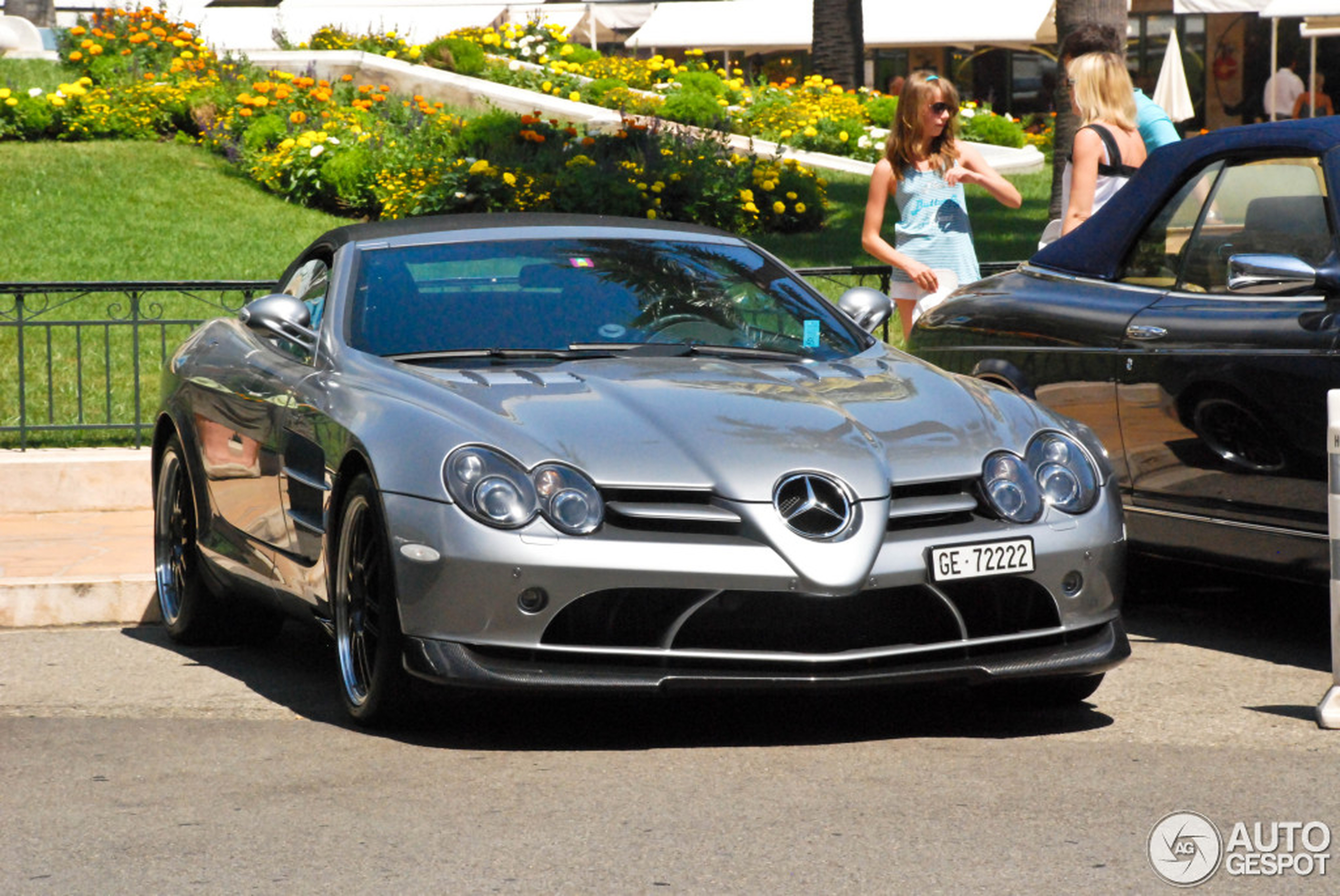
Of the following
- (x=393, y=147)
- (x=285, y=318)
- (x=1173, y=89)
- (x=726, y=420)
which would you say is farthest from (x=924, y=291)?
(x=1173, y=89)

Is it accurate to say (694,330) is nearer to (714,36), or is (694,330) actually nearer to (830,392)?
(830,392)

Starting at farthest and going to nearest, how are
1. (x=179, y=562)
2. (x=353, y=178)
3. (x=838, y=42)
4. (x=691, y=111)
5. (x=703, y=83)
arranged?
(x=838, y=42)
(x=703, y=83)
(x=691, y=111)
(x=353, y=178)
(x=179, y=562)

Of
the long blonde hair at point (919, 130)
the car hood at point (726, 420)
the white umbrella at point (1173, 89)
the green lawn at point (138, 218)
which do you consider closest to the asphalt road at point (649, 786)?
the car hood at point (726, 420)

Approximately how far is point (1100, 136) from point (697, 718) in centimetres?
405

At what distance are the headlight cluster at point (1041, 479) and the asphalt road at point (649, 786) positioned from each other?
0.62m

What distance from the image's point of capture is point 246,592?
6.60 metres

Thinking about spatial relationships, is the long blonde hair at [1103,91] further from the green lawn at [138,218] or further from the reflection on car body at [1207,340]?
the green lawn at [138,218]

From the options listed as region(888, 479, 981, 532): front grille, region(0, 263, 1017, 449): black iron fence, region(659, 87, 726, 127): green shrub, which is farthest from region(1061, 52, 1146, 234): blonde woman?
region(659, 87, 726, 127): green shrub

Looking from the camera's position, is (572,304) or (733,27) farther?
(733,27)

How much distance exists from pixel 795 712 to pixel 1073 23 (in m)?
9.77

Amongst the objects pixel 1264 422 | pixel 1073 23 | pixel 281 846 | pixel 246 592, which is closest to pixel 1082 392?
pixel 1264 422

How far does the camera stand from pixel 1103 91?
28.8 ft

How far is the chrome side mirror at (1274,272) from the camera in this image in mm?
6031

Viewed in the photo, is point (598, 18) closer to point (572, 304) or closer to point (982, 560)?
point (572, 304)
